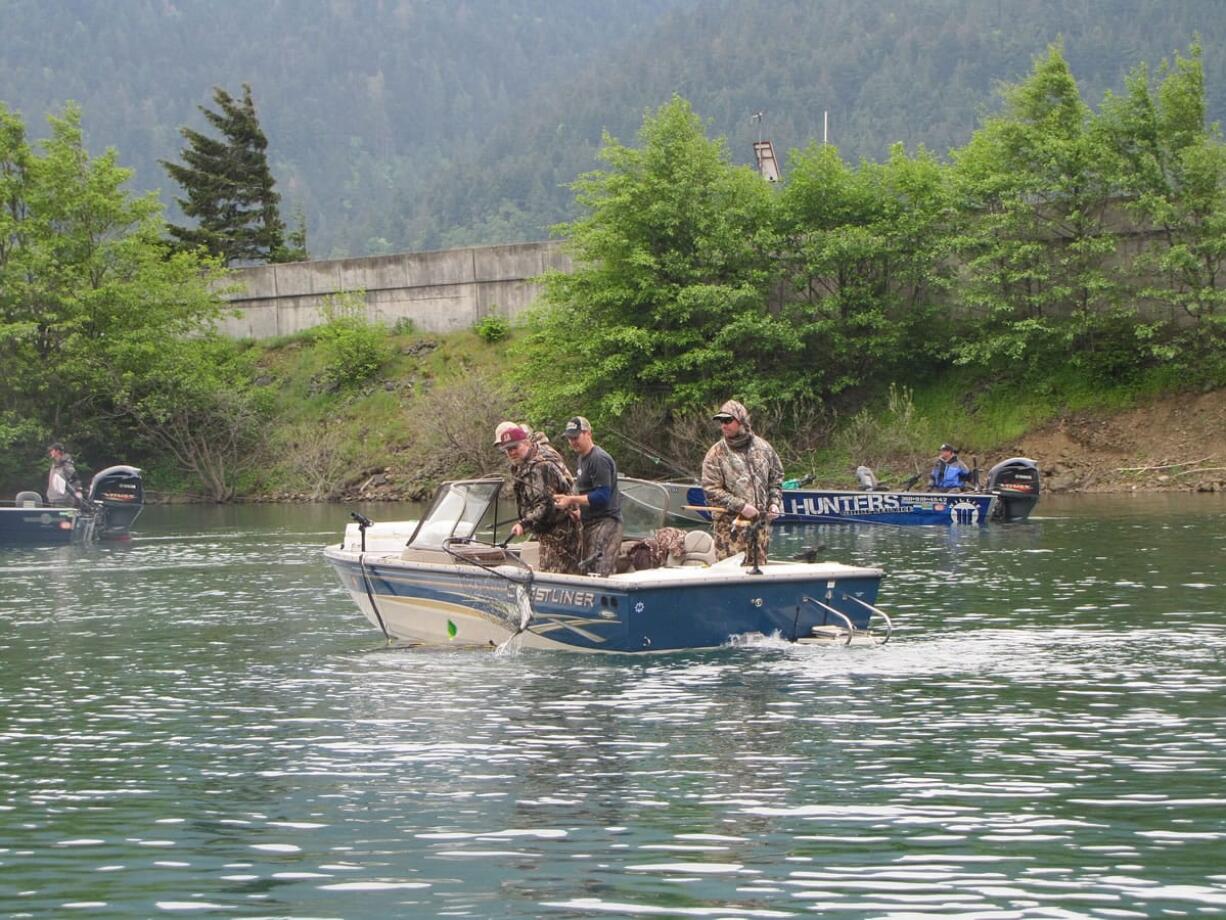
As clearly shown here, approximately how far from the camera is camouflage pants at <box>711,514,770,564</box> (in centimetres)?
1496

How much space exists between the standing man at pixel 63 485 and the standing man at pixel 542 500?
20.8 m

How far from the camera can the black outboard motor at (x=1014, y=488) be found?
31438 millimetres

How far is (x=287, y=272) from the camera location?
5934 cm

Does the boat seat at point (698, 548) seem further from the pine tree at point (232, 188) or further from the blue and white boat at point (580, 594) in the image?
the pine tree at point (232, 188)

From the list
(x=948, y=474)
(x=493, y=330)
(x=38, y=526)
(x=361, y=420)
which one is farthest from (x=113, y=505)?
(x=493, y=330)

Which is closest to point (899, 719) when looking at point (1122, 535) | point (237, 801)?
point (237, 801)

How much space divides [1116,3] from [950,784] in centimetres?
17845

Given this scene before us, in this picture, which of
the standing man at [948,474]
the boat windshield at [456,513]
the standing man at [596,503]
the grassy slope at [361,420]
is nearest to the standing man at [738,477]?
the standing man at [596,503]

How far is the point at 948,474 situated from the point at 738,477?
1879cm

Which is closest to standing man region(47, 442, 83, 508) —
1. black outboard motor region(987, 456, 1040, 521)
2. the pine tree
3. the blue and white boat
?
black outboard motor region(987, 456, 1040, 521)

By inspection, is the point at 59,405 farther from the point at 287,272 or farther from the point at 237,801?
the point at 237,801

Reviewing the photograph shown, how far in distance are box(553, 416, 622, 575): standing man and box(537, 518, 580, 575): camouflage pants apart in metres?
0.09

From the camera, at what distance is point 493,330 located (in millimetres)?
53969

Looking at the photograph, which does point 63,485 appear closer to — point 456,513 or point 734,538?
point 456,513
